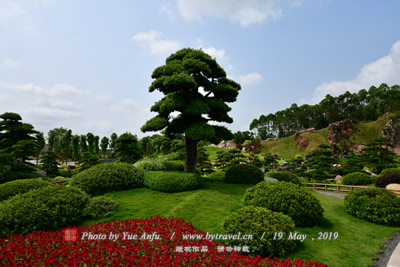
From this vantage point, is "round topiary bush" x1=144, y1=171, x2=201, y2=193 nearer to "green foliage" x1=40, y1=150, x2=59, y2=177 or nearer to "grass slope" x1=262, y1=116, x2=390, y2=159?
"green foliage" x1=40, y1=150, x2=59, y2=177

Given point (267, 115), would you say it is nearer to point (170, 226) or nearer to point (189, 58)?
point (189, 58)

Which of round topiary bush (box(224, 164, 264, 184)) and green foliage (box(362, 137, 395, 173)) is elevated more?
green foliage (box(362, 137, 395, 173))

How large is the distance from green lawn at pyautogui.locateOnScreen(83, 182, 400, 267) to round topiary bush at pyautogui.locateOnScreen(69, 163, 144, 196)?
617 millimetres

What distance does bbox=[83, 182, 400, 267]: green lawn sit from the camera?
6.05m

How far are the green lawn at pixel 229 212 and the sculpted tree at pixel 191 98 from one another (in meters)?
3.75

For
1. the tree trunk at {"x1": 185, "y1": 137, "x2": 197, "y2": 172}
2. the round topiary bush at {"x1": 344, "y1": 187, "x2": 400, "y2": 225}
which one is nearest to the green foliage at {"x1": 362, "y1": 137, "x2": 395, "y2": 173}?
the round topiary bush at {"x1": 344, "y1": 187, "x2": 400, "y2": 225}

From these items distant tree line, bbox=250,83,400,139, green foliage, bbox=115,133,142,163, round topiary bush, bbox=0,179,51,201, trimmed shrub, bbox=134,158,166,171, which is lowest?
round topiary bush, bbox=0,179,51,201

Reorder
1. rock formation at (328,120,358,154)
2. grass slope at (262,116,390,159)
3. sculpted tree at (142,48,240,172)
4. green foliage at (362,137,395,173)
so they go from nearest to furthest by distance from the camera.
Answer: sculpted tree at (142,48,240,172)
green foliage at (362,137,395,173)
rock formation at (328,120,358,154)
grass slope at (262,116,390,159)

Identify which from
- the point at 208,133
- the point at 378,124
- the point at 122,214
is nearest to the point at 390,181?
the point at 208,133

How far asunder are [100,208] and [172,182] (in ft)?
12.7

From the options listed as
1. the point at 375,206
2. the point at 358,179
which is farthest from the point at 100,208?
the point at 358,179

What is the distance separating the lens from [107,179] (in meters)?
11.3

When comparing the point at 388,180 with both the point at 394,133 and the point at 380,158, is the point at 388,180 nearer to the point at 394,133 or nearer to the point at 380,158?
the point at 380,158

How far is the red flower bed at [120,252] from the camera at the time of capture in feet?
16.4
